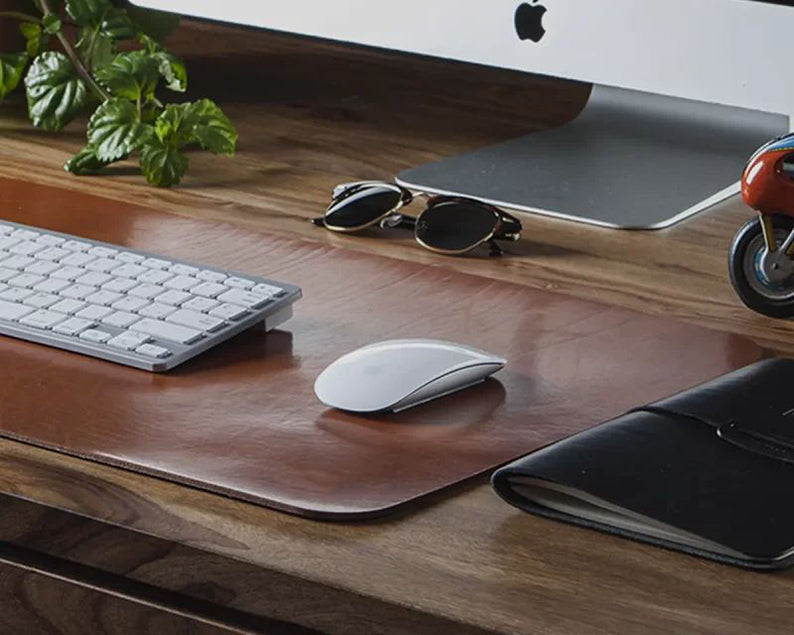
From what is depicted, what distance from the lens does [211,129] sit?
1315 mm

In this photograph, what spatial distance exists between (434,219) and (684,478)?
44 cm

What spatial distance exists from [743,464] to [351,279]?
1.19 ft

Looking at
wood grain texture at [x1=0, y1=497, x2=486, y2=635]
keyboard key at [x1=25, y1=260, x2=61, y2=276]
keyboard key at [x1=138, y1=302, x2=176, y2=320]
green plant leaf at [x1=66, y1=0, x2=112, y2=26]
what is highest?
green plant leaf at [x1=66, y1=0, x2=112, y2=26]

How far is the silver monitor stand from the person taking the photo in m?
1.23

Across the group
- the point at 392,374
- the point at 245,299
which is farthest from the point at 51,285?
the point at 392,374

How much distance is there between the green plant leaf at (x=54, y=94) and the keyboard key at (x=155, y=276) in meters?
0.44

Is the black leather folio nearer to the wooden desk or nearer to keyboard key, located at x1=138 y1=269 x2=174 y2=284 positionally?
the wooden desk

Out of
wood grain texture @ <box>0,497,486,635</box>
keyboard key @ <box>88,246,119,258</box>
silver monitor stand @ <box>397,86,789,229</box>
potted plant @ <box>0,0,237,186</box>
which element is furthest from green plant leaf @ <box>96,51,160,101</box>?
wood grain texture @ <box>0,497,486,635</box>

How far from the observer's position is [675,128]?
138 centimetres

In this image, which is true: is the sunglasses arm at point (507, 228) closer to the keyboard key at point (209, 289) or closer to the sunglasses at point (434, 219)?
the sunglasses at point (434, 219)

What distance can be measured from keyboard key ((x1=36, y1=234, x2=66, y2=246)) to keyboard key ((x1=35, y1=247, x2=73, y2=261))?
0.04 ft

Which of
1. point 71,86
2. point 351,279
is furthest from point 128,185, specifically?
point 351,279

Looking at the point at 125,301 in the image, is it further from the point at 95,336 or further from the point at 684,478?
the point at 684,478

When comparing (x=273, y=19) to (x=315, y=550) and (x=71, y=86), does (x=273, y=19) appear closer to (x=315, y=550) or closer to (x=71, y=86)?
(x=71, y=86)
